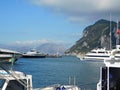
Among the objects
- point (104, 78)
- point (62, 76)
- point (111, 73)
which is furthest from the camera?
point (62, 76)

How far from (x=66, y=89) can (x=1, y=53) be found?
9514 millimetres

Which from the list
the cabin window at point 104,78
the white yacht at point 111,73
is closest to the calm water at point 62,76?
the cabin window at point 104,78

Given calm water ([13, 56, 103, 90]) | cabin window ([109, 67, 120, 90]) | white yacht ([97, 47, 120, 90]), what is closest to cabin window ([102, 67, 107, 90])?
white yacht ([97, 47, 120, 90])

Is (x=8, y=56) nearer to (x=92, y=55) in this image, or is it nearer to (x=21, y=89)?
(x=21, y=89)

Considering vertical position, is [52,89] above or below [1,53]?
below

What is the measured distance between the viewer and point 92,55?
193 metres

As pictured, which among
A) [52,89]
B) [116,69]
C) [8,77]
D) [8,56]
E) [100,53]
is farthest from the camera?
[100,53]

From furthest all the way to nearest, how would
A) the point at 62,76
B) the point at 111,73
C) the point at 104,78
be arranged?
the point at 62,76, the point at 104,78, the point at 111,73

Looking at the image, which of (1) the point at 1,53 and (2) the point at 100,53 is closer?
(1) the point at 1,53

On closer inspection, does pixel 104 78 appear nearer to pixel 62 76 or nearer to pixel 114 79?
pixel 114 79

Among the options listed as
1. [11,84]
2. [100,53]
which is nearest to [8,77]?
[11,84]

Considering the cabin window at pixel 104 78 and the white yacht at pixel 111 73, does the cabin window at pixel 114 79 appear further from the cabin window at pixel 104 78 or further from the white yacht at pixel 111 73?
the cabin window at pixel 104 78

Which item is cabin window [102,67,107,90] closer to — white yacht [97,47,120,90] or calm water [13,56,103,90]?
white yacht [97,47,120,90]

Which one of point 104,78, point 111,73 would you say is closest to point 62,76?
point 104,78
